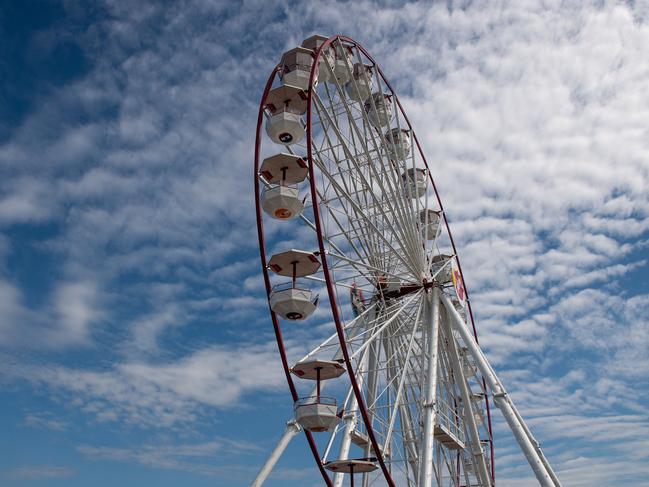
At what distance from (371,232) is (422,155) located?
5.96 m

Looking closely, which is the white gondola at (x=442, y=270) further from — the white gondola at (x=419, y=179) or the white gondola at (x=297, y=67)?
the white gondola at (x=297, y=67)

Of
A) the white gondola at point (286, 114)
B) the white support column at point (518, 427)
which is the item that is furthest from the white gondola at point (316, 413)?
the white gondola at point (286, 114)

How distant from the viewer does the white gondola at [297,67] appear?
1912 cm

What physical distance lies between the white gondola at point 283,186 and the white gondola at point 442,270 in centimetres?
559

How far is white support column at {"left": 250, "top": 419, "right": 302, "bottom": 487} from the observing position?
16.7 m

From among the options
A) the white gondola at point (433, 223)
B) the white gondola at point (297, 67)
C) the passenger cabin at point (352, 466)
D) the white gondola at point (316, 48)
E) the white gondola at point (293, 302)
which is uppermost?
the white gondola at point (316, 48)

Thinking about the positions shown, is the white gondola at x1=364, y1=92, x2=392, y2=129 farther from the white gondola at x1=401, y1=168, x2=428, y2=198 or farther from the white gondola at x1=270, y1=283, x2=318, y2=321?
the white gondola at x1=270, y1=283, x2=318, y2=321

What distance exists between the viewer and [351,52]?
839 inches

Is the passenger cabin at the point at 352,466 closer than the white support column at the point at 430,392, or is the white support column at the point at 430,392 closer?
the white support column at the point at 430,392

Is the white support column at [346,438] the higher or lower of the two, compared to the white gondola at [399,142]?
lower

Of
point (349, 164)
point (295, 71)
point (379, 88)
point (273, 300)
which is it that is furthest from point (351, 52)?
point (273, 300)

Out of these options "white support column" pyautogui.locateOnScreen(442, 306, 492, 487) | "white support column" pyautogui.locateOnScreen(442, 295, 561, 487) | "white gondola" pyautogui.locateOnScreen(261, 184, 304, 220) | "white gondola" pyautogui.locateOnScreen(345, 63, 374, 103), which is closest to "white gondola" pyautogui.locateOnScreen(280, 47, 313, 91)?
"white gondola" pyautogui.locateOnScreen(345, 63, 374, 103)

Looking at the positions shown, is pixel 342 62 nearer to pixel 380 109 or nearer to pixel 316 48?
pixel 316 48

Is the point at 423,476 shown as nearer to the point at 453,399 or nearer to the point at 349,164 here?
the point at 453,399
